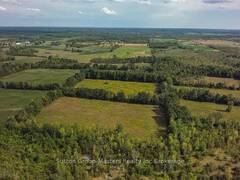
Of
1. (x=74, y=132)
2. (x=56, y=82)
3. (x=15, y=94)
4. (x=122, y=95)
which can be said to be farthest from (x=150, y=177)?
(x=56, y=82)

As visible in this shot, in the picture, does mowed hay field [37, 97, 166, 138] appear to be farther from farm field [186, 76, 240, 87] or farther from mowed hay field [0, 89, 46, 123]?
farm field [186, 76, 240, 87]

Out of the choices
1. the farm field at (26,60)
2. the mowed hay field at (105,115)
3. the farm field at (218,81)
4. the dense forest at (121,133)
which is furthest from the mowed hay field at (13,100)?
the farm field at (26,60)

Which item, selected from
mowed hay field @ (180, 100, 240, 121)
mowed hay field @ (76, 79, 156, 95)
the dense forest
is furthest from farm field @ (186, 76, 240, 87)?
mowed hay field @ (180, 100, 240, 121)

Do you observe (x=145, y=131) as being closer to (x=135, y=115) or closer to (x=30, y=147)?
(x=135, y=115)

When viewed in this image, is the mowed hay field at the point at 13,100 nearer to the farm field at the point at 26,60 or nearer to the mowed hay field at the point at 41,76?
the mowed hay field at the point at 41,76

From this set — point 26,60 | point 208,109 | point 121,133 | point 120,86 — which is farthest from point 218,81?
point 26,60

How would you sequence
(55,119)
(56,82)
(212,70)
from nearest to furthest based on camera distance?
(55,119) → (56,82) → (212,70)
